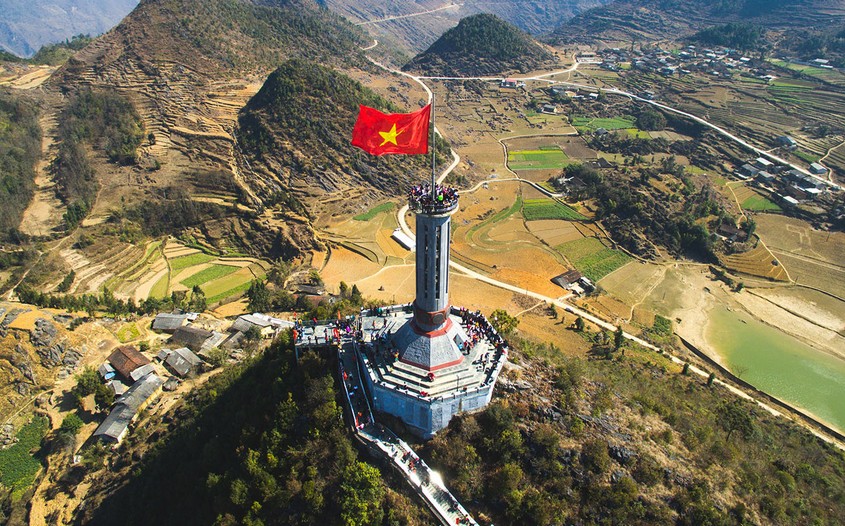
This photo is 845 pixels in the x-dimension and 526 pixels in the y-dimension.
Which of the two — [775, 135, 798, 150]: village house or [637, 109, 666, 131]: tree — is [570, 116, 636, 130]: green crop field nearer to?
[637, 109, 666, 131]: tree

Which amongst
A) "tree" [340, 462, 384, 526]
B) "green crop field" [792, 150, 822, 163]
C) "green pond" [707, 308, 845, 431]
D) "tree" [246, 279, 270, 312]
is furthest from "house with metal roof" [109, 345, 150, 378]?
"green crop field" [792, 150, 822, 163]

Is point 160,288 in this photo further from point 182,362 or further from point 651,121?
point 651,121

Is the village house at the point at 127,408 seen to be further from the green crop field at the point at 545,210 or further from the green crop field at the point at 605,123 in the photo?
the green crop field at the point at 605,123

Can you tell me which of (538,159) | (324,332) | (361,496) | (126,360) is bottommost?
(126,360)

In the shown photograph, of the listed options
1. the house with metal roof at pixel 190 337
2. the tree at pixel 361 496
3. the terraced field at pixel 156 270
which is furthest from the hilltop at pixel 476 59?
the tree at pixel 361 496

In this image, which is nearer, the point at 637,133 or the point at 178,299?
the point at 178,299

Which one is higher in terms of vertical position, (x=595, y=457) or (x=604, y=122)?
(x=595, y=457)

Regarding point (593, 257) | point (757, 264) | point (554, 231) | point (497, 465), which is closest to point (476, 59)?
point (554, 231)
